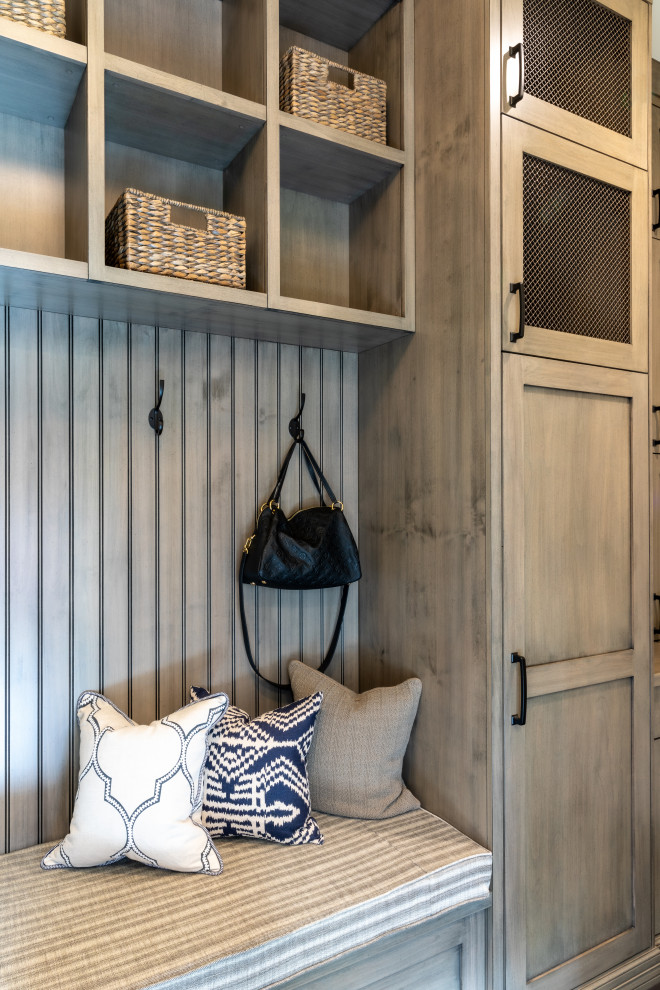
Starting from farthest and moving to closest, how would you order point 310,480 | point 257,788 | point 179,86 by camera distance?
point 310,480 < point 257,788 < point 179,86

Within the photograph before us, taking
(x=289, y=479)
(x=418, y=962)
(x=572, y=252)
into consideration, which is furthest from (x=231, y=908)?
(x=572, y=252)

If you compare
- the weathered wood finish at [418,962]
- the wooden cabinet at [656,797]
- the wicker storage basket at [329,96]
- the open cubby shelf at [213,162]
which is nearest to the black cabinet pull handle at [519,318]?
the open cubby shelf at [213,162]

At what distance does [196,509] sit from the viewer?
1.74 metres

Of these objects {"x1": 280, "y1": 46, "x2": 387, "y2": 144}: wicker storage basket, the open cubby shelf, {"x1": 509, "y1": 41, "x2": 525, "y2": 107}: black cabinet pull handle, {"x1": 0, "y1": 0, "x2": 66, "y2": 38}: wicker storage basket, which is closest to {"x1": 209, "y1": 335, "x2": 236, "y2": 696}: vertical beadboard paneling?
the open cubby shelf

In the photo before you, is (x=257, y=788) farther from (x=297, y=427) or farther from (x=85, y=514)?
(x=297, y=427)

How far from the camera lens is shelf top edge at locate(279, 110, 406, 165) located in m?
1.52

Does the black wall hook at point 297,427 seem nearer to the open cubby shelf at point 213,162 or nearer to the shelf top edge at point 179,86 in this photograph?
the open cubby shelf at point 213,162

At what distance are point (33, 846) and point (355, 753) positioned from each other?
767mm

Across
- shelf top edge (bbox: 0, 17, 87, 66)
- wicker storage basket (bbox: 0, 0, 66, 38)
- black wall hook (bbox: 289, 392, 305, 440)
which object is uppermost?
wicker storage basket (bbox: 0, 0, 66, 38)

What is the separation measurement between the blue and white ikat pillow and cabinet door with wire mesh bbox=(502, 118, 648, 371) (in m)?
1.07

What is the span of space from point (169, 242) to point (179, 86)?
0.32m

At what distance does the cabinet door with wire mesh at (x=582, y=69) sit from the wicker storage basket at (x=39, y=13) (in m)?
0.95

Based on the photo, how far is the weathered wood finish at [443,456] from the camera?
1.51 meters

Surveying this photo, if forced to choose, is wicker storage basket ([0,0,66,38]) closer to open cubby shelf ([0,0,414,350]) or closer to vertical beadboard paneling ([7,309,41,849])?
open cubby shelf ([0,0,414,350])
